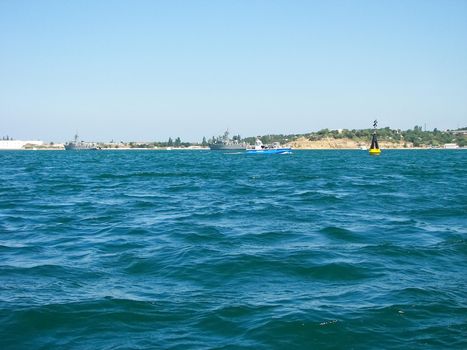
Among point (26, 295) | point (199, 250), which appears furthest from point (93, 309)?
point (199, 250)

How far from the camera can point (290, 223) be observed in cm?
1898

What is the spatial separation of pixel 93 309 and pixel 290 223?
37.5 feet

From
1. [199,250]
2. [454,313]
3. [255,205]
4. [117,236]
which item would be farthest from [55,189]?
[454,313]

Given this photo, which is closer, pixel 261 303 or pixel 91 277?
pixel 261 303

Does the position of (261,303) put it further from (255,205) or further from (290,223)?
(255,205)

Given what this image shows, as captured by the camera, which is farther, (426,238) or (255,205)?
(255,205)

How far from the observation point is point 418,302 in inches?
354

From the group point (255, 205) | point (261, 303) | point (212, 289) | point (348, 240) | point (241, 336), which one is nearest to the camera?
point (241, 336)

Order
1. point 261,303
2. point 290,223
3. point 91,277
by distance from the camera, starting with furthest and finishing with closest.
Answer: point 290,223 → point 91,277 → point 261,303

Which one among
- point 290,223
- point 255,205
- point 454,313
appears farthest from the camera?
point 255,205

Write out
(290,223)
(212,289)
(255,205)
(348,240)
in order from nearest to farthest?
(212,289) < (348,240) < (290,223) < (255,205)

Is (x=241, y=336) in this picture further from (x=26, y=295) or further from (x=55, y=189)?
(x=55, y=189)

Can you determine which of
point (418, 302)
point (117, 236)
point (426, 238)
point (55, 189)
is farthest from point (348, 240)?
point (55, 189)

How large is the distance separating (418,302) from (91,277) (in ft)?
22.9
